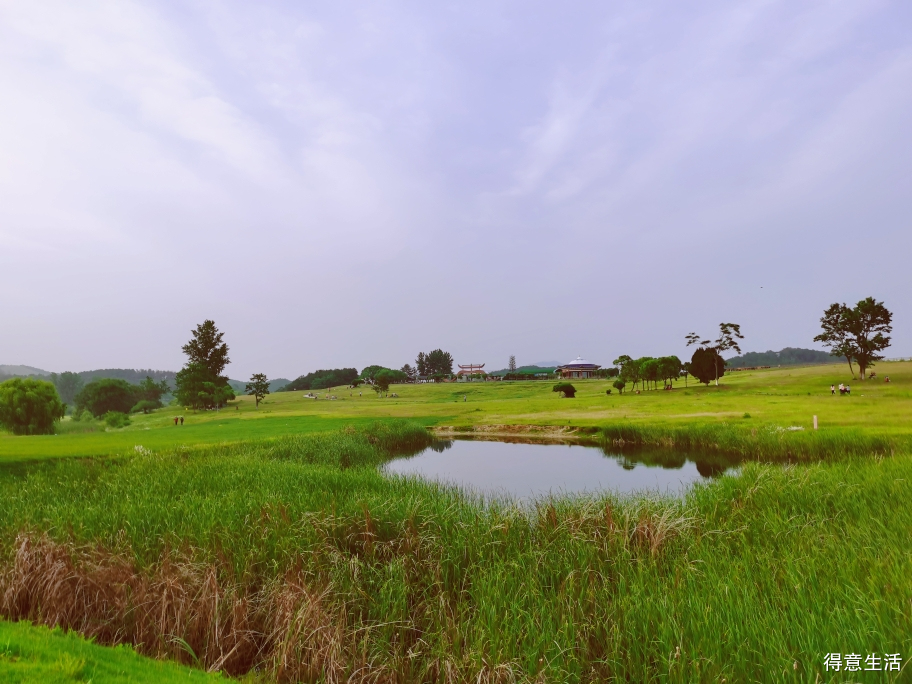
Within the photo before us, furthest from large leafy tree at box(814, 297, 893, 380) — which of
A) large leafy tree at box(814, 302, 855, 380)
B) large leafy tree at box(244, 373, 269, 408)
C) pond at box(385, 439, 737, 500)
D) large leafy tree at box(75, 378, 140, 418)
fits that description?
large leafy tree at box(75, 378, 140, 418)

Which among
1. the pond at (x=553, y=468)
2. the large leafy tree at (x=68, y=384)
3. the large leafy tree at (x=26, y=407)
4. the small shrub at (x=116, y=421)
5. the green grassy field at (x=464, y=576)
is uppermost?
the large leafy tree at (x=68, y=384)

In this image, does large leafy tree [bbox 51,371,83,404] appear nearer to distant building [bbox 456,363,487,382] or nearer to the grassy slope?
distant building [bbox 456,363,487,382]

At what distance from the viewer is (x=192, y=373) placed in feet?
267

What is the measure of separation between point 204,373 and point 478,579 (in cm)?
8779

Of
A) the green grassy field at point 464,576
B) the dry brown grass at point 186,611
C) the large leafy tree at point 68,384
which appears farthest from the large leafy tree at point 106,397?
the dry brown grass at point 186,611

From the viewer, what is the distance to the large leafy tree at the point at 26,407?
4734cm

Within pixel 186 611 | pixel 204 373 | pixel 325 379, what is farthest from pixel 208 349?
pixel 186 611

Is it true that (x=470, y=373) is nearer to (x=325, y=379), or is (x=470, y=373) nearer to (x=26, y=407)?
(x=325, y=379)

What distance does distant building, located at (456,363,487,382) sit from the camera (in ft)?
484

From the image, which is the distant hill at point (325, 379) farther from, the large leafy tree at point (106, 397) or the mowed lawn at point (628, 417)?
the mowed lawn at point (628, 417)

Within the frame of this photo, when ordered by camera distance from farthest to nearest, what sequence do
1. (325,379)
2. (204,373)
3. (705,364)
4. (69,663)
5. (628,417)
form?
(325,379) < (204,373) < (705,364) < (628,417) < (69,663)

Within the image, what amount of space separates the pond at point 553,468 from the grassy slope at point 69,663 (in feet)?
38.9

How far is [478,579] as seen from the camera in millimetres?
8367

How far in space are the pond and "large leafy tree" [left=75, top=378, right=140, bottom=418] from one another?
93.2 m
